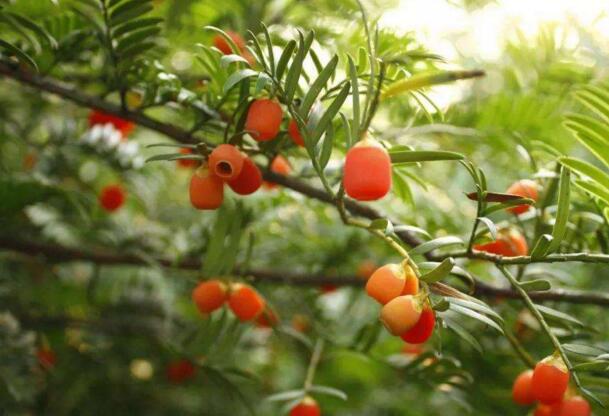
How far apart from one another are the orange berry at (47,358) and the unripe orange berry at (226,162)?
2.10 ft

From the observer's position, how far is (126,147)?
1.06 metres

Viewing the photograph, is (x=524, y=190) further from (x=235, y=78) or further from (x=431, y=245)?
(x=235, y=78)

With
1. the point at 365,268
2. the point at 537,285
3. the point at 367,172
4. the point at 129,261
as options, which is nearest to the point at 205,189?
the point at 367,172

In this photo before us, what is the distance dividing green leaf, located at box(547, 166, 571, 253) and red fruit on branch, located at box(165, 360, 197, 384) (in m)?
0.79

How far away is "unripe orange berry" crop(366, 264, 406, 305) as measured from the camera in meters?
0.46

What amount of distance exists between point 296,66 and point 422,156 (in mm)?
122

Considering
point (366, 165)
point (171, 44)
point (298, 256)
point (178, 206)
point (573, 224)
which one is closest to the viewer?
point (366, 165)

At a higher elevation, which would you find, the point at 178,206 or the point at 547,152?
the point at 547,152

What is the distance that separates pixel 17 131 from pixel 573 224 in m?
0.86

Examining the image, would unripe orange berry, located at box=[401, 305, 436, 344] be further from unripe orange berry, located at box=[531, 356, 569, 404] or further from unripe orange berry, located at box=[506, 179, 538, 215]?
unripe orange berry, located at box=[506, 179, 538, 215]

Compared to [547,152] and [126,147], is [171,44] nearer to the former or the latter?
[126,147]

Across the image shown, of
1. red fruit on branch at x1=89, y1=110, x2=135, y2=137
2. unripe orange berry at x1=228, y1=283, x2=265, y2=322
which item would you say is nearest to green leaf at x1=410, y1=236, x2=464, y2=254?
unripe orange berry at x1=228, y1=283, x2=265, y2=322

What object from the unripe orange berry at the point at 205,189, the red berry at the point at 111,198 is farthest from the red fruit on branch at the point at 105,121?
the unripe orange berry at the point at 205,189

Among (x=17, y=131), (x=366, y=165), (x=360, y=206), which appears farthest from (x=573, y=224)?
(x=17, y=131)
